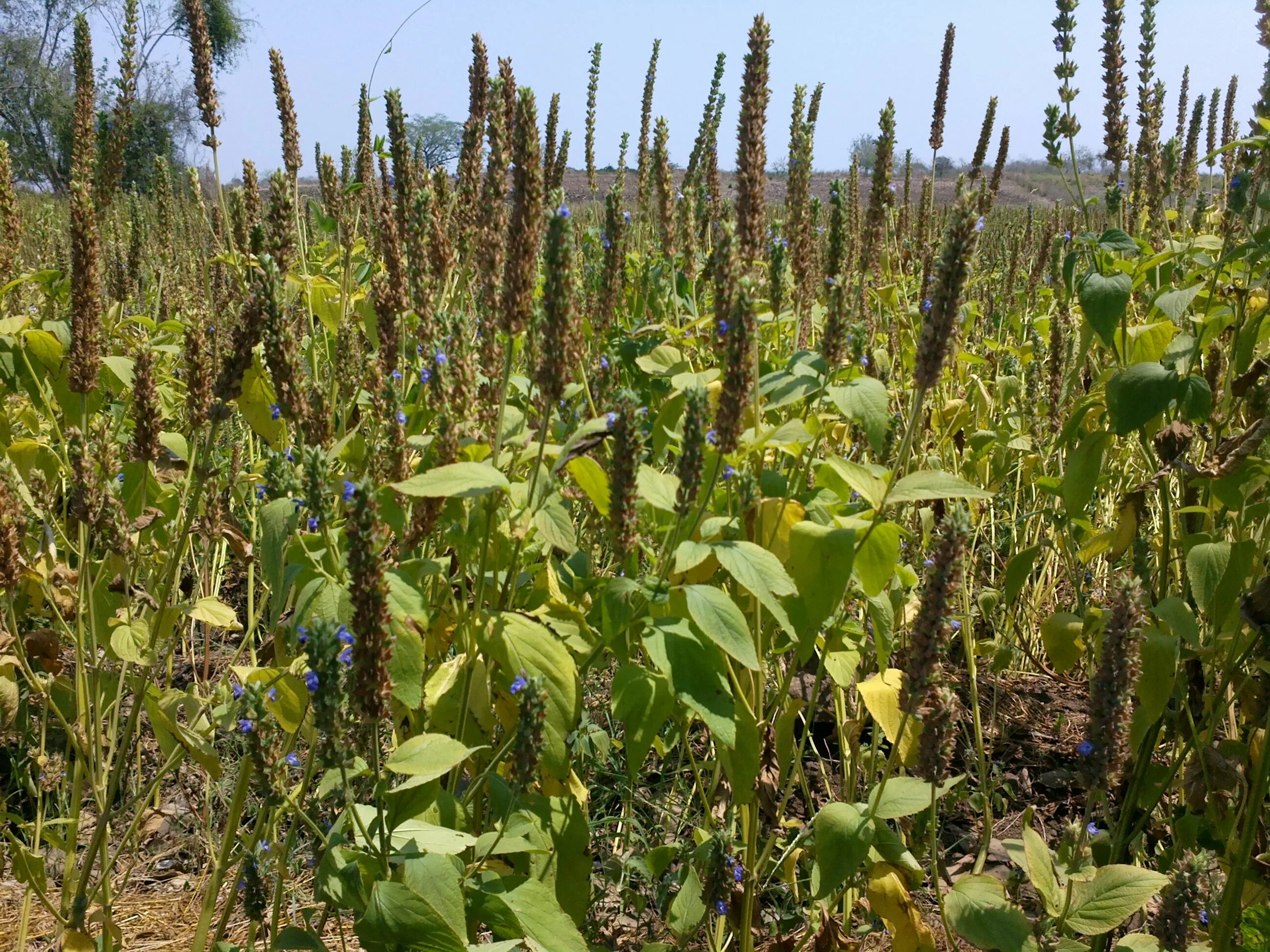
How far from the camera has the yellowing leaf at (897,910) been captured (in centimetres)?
144

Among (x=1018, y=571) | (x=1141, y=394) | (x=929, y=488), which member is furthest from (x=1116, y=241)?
(x=929, y=488)

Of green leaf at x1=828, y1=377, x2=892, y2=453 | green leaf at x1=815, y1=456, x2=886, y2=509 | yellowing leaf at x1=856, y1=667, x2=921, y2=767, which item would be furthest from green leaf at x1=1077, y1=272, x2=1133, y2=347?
yellowing leaf at x1=856, y1=667, x2=921, y2=767

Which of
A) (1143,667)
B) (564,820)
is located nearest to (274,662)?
(564,820)

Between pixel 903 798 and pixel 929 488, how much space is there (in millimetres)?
549

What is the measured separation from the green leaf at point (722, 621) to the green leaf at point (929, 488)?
0.90 ft

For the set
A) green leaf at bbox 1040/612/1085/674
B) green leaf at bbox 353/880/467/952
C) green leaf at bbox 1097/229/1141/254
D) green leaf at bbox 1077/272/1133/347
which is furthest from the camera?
green leaf at bbox 1040/612/1085/674

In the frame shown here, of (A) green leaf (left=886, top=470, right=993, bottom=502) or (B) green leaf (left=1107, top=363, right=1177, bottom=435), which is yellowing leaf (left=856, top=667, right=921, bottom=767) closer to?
(A) green leaf (left=886, top=470, right=993, bottom=502)

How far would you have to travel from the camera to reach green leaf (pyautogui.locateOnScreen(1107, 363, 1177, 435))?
1.50 meters

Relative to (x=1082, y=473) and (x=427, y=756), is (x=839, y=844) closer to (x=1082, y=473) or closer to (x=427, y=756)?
(x=427, y=756)

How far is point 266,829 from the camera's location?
157 cm

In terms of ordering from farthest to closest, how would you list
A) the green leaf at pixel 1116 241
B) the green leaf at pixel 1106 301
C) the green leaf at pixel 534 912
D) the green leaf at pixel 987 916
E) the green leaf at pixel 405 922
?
the green leaf at pixel 1116 241, the green leaf at pixel 1106 301, the green leaf at pixel 987 916, the green leaf at pixel 534 912, the green leaf at pixel 405 922

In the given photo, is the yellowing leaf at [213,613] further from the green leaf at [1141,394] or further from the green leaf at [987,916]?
the green leaf at [1141,394]

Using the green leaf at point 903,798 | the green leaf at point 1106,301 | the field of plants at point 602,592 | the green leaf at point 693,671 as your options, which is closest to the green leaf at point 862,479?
the field of plants at point 602,592

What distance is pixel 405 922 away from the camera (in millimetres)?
1033
